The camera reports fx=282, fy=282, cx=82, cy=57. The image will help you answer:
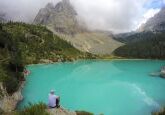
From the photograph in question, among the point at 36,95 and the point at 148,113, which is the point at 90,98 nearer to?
the point at 36,95

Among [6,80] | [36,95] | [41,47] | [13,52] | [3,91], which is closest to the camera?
[3,91]

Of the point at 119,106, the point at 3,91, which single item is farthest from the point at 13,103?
the point at 119,106

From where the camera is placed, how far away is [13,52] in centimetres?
6162

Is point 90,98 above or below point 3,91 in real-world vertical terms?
below

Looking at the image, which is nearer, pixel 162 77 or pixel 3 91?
pixel 3 91

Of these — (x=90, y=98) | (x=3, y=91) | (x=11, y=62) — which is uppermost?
(x=11, y=62)

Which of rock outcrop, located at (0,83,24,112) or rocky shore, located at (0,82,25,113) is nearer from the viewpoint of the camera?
rock outcrop, located at (0,83,24,112)

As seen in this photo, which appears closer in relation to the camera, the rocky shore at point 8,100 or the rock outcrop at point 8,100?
the rock outcrop at point 8,100

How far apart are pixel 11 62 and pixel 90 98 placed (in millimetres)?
17264

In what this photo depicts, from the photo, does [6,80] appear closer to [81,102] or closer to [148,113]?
[81,102]

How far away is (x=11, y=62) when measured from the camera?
54.9 meters

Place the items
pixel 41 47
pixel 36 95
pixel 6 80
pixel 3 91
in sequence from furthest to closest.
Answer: pixel 41 47, pixel 36 95, pixel 6 80, pixel 3 91

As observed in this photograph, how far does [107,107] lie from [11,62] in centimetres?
2074

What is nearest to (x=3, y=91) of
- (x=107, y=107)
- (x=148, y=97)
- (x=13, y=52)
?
(x=107, y=107)
